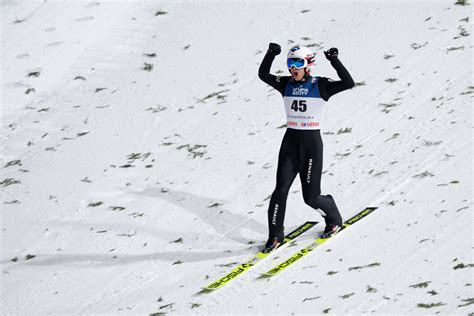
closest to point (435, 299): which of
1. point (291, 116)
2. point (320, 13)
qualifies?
point (291, 116)

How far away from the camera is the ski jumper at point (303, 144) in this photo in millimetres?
10125

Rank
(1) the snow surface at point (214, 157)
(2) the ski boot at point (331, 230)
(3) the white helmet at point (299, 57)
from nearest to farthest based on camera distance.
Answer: (1) the snow surface at point (214, 157) → (3) the white helmet at point (299, 57) → (2) the ski boot at point (331, 230)

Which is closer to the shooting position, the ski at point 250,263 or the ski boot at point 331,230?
the ski at point 250,263

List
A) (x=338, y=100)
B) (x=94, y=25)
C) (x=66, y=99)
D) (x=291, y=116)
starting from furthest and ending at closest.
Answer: (x=94, y=25)
(x=66, y=99)
(x=338, y=100)
(x=291, y=116)

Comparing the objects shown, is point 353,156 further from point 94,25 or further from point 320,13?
point 94,25

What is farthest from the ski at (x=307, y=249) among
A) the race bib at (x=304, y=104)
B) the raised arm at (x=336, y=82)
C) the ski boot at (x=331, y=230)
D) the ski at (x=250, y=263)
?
the raised arm at (x=336, y=82)

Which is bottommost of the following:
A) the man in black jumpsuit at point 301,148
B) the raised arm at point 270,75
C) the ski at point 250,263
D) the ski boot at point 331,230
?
the ski at point 250,263

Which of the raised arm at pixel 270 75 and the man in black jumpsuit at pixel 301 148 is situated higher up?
the raised arm at pixel 270 75

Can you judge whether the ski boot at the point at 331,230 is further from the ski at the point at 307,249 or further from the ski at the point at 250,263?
the ski at the point at 250,263

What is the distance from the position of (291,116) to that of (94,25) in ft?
33.7

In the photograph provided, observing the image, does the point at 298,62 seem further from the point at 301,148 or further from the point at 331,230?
the point at 331,230

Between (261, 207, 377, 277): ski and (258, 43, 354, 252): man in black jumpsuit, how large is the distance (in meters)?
0.18

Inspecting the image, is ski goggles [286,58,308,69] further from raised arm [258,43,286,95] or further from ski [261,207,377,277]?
ski [261,207,377,277]

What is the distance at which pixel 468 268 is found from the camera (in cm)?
896
